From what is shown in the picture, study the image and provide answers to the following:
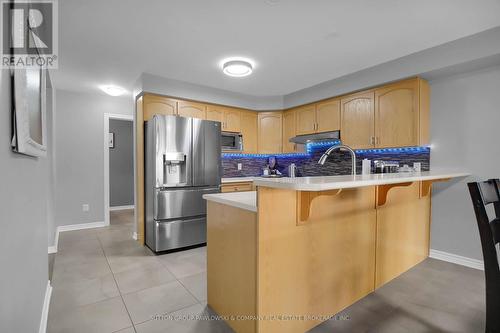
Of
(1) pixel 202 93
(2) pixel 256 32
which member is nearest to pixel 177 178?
(1) pixel 202 93

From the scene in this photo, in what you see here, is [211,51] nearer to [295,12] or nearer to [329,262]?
[295,12]

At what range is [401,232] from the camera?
8.11 feet

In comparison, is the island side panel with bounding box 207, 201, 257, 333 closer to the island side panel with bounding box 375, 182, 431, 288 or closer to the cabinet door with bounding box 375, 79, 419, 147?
the island side panel with bounding box 375, 182, 431, 288

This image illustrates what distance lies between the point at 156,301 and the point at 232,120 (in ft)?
9.88

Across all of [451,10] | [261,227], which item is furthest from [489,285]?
[451,10]

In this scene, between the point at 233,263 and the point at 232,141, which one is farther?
the point at 232,141

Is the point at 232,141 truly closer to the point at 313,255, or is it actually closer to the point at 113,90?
the point at 113,90

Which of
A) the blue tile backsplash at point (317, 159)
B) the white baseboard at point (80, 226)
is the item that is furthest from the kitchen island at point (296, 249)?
the white baseboard at point (80, 226)

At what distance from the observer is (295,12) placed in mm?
1944

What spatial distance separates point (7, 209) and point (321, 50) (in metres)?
2.81

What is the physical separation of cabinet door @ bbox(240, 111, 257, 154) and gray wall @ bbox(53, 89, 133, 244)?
2.41 metres

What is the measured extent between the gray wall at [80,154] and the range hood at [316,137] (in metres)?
3.40

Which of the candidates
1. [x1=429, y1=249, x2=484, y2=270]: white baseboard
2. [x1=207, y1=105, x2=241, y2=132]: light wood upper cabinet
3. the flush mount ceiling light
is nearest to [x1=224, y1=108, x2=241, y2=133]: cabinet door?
[x1=207, y1=105, x2=241, y2=132]: light wood upper cabinet

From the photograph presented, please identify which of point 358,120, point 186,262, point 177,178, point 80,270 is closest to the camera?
point 80,270
